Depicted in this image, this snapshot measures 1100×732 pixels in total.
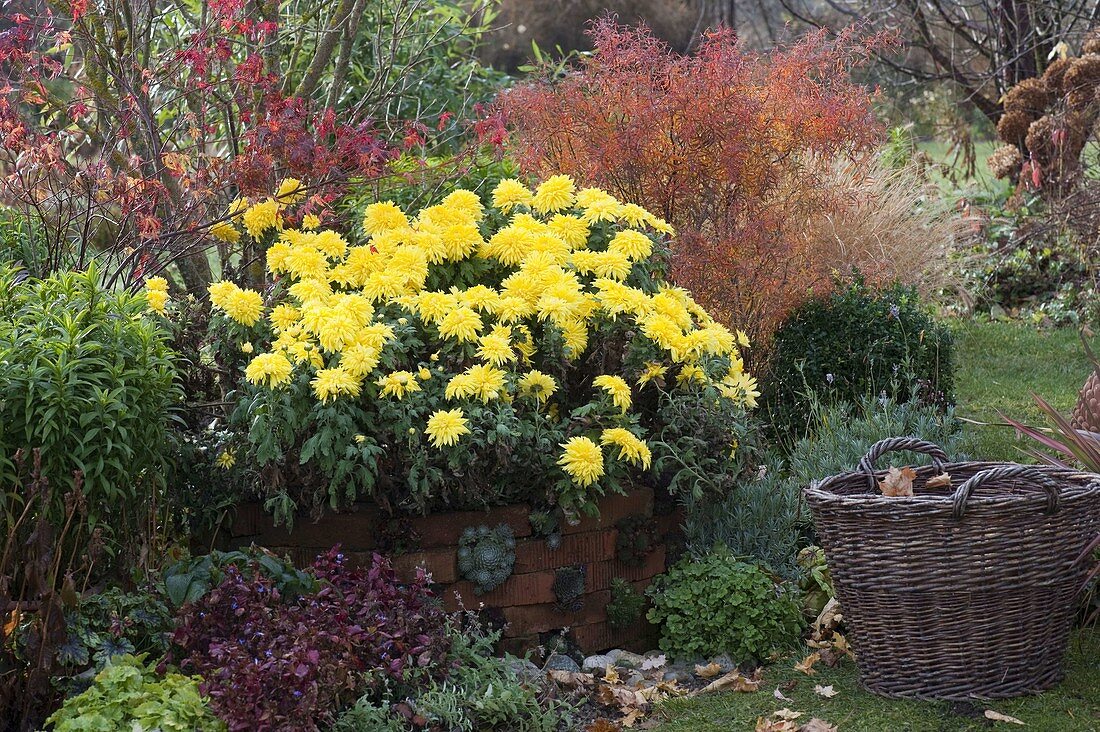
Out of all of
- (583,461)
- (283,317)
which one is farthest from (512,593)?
(283,317)

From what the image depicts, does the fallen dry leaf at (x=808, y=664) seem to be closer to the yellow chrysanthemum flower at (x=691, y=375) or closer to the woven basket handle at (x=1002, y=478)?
the woven basket handle at (x=1002, y=478)

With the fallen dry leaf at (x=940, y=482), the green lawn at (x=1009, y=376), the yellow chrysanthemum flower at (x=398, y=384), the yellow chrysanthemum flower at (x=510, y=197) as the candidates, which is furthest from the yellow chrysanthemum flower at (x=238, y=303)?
the green lawn at (x=1009, y=376)

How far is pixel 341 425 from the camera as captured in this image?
12.1 feet

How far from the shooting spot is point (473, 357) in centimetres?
392

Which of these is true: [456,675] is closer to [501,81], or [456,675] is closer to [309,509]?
[309,509]

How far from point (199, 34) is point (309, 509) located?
216cm

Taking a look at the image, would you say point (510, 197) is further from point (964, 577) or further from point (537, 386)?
point (964, 577)

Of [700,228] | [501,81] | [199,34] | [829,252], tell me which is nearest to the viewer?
[199,34]

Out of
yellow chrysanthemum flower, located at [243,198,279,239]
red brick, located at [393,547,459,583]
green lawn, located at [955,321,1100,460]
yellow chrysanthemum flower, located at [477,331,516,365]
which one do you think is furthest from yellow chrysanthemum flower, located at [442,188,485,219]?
green lawn, located at [955,321,1100,460]

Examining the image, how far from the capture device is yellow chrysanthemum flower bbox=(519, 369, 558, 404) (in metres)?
3.98

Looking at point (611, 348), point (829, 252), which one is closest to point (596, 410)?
point (611, 348)

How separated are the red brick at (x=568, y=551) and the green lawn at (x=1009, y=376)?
2.21 meters

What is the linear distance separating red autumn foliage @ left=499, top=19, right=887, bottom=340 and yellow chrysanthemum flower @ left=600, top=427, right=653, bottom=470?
85.6 inches

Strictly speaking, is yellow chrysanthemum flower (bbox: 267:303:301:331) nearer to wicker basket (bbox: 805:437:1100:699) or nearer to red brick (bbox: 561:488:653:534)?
red brick (bbox: 561:488:653:534)
